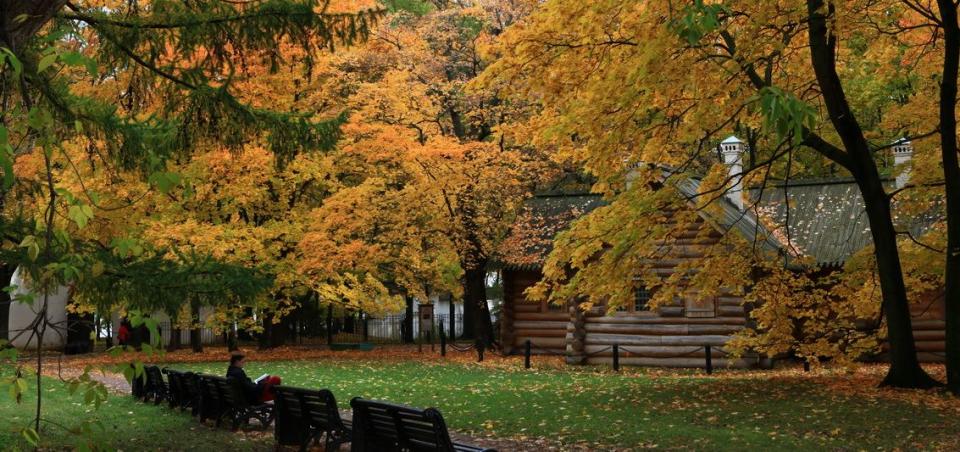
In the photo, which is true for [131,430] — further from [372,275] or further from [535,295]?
[372,275]

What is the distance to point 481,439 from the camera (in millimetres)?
13367

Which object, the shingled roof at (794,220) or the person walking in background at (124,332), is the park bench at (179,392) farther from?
the person walking in background at (124,332)

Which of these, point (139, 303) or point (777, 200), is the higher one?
point (777, 200)

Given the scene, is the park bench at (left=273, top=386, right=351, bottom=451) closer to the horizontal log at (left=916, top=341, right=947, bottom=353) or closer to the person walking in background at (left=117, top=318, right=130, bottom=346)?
the horizontal log at (left=916, top=341, right=947, bottom=353)

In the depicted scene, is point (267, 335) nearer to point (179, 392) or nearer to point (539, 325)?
point (539, 325)

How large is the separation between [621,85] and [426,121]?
1763cm

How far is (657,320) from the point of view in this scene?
2859cm

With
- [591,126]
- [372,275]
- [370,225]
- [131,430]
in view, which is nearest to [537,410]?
[591,126]

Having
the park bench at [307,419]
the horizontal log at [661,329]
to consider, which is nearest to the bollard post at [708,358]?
the horizontal log at [661,329]

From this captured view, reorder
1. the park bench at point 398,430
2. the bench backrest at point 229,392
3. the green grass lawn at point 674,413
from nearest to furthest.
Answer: the park bench at point 398,430, the green grass lawn at point 674,413, the bench backrest at point 229,392

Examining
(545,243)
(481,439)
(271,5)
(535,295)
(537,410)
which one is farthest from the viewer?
(545,243)

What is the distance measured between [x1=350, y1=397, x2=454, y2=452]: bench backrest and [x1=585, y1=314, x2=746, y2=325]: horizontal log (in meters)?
19.4

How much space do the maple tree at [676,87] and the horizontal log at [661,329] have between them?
10.3m

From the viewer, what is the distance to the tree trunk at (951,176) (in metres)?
14.8
